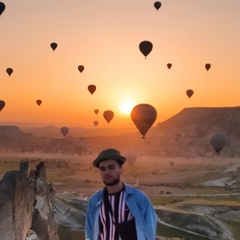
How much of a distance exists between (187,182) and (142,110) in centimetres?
9733

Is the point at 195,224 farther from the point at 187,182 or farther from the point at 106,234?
the point at 187,182

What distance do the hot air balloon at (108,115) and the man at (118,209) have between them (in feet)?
219

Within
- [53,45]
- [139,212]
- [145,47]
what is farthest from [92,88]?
[139,212]

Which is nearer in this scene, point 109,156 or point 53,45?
point 109,156

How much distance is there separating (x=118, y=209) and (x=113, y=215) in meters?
0.15

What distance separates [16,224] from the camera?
31.8 metres

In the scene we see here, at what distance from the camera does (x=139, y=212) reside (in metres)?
8.41

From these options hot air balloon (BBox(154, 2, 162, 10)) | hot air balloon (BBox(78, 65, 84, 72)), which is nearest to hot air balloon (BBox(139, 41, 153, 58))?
hot air balloon (BBox(154, 2, 162, 10))

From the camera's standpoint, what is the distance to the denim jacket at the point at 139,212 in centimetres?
835

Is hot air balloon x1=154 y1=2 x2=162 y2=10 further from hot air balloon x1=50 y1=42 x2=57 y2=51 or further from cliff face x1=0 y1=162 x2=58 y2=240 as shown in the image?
cliff face x1=0 y1=162 x2=58 y2=240

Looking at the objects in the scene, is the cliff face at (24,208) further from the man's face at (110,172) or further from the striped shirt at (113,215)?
the man's face at (110,172)

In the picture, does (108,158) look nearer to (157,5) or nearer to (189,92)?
(157,5)

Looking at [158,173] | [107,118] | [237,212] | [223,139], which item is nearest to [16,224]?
[107,118]

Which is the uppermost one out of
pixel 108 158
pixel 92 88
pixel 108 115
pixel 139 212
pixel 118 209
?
pixel 92 88
